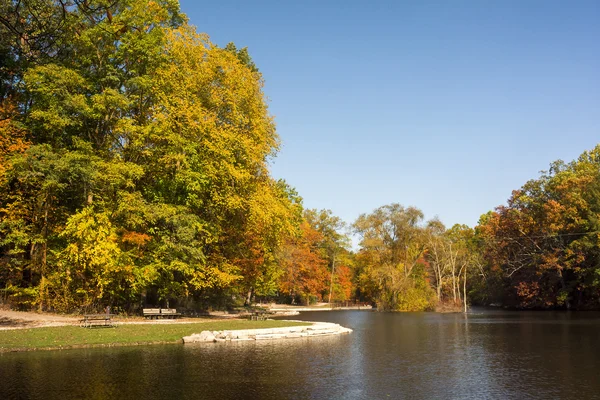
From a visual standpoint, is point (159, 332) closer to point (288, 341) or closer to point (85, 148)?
point (288, 341)

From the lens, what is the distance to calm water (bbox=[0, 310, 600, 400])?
1245cm

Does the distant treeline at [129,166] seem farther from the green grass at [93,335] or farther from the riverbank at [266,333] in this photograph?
the riverbank at [266,333]

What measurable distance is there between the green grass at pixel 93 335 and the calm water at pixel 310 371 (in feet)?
3.44

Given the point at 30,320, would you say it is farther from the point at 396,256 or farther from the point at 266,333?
the point at 396,256

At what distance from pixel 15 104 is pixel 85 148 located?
8.83 metres

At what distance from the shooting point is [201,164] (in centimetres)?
3073

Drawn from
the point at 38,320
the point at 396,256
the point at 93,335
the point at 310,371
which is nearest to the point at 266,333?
the point at 93,335

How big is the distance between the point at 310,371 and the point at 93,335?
11.1 meters

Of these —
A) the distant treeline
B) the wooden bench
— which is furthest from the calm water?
the distant treeline

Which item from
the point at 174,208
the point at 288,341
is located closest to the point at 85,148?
the point at 174,208

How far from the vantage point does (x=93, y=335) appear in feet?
69.2

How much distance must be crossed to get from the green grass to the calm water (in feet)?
3.44

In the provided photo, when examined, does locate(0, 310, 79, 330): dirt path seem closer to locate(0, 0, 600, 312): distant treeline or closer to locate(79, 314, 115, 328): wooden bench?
locate(79, 314, 115, 328): wooden bench

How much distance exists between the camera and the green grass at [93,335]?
18.7 meters
